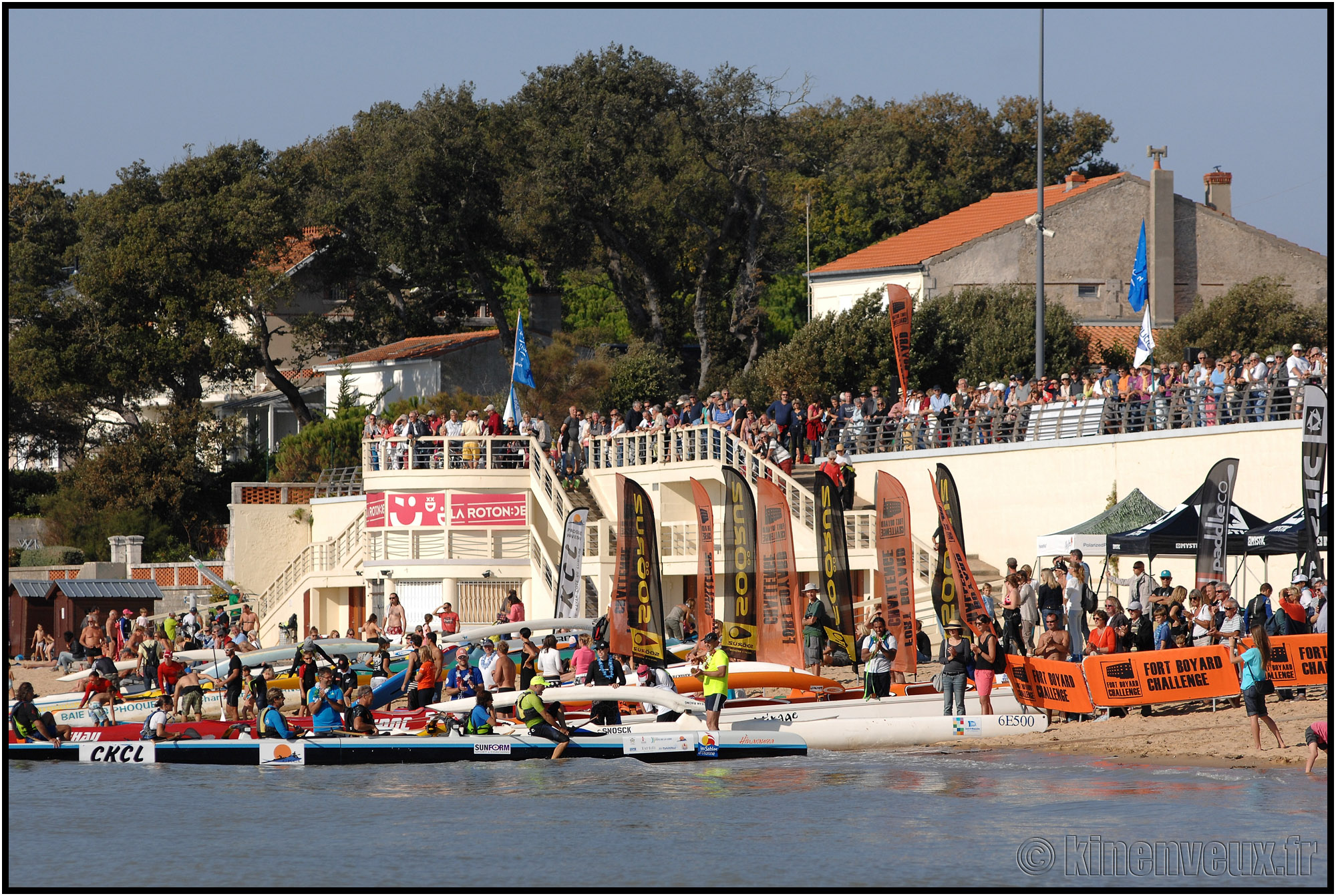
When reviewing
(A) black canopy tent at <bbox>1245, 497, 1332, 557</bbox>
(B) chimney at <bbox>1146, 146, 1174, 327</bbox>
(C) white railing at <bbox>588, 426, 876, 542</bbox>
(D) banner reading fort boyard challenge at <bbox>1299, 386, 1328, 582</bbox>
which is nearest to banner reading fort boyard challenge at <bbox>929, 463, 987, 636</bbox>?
(A) black canopy tent at <bbox>1245, 497, 1332, 557</bbox>

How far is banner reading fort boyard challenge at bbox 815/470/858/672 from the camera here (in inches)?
1033

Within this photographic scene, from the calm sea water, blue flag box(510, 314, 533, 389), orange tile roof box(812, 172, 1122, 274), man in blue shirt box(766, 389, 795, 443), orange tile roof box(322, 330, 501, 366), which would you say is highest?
orange tile roof box(812, 172, 1122, 274)

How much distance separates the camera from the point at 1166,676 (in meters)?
21.8

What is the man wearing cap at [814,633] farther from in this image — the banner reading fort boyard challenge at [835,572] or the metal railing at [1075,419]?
the metal railing at [1075,419]

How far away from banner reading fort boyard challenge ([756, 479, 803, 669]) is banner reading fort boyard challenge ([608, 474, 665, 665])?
5.33ft

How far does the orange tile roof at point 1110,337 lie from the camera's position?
46.9 metres

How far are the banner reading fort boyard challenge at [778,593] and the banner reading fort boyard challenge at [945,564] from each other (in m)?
2.20

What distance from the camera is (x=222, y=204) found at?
51.7 m

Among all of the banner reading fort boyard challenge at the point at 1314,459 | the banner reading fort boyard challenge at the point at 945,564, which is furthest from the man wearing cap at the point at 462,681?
the banner reading fort boyard challenge at the point at 1314,459

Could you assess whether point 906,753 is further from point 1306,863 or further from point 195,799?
point 195,799

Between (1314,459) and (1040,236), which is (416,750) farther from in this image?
(1040,236)

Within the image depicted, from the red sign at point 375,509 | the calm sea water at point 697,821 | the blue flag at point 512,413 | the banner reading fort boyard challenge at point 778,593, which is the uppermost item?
the blue flag at point 512,413

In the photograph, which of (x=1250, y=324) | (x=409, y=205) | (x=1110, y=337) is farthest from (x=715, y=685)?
(x=409, y=205)

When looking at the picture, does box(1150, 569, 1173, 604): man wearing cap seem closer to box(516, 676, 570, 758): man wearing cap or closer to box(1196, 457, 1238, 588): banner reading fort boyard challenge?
box(1196, 457, 1238, 588): banner reading fort boyard challenge
